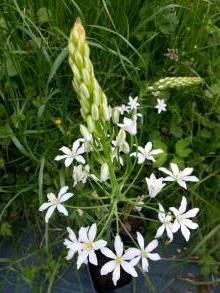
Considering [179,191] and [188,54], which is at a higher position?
[188,54]

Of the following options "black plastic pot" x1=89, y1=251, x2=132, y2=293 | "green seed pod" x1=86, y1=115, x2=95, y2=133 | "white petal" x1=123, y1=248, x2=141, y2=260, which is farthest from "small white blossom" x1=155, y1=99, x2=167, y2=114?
"green seed pod" x1=86, y1=115, x2=95, y2=133

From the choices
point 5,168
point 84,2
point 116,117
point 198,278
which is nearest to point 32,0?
point 84,2

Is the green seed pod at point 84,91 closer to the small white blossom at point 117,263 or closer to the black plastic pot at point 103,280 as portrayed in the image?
the small white blossom at point 117,263

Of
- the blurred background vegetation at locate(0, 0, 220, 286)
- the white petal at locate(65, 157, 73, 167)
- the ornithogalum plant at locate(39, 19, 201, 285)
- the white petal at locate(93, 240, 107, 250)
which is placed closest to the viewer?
the ornithogalum plant at locate(39, 19, 201, 285)

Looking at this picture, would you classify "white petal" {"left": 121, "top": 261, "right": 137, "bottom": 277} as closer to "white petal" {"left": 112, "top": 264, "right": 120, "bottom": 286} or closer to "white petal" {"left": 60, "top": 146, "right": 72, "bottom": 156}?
"white petal" {"left": 112, "top": 264, "right": 120, "bottom": 286}

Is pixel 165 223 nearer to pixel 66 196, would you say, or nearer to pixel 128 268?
pixel 128 268

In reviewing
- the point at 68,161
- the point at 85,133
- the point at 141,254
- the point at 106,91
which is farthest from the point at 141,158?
the point at 106,91

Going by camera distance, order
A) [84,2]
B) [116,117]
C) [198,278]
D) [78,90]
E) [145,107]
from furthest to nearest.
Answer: [84,2] < [145,107] < [198,278] < [116,117] < [78,90]

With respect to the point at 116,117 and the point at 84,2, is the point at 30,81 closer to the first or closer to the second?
the point at 84,2
